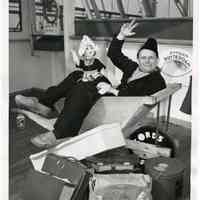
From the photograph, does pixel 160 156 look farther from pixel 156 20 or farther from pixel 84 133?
pixel 156 20

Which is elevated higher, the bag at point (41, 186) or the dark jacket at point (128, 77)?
the dark jacket at point (128, 77)

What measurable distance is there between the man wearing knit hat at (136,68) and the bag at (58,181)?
1.26 feet

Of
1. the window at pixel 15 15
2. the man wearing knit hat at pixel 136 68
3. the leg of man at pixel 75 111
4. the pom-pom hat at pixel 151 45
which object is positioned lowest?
the leg of man at pixel 75 111

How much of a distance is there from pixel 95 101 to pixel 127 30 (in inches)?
13.7

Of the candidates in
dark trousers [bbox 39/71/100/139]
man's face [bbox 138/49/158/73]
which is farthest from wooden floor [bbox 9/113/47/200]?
man's face [bbox 138/49/158/73]

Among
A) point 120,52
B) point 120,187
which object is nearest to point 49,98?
point 120,52

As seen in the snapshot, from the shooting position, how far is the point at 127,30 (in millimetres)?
1491

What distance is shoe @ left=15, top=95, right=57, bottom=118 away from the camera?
1612 millimetres

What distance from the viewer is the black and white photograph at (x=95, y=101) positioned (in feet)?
4.73

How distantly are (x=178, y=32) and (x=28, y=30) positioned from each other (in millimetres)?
696

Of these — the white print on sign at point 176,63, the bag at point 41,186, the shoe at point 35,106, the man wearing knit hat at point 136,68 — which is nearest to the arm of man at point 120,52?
the man wearing knit hat at point 136,68

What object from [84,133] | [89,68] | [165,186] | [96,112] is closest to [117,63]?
[89,68]

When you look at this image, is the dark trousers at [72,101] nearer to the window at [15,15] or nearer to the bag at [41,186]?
the bag at [41,186]

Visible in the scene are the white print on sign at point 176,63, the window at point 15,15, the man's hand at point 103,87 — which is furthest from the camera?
the man's hand at point 103,87
